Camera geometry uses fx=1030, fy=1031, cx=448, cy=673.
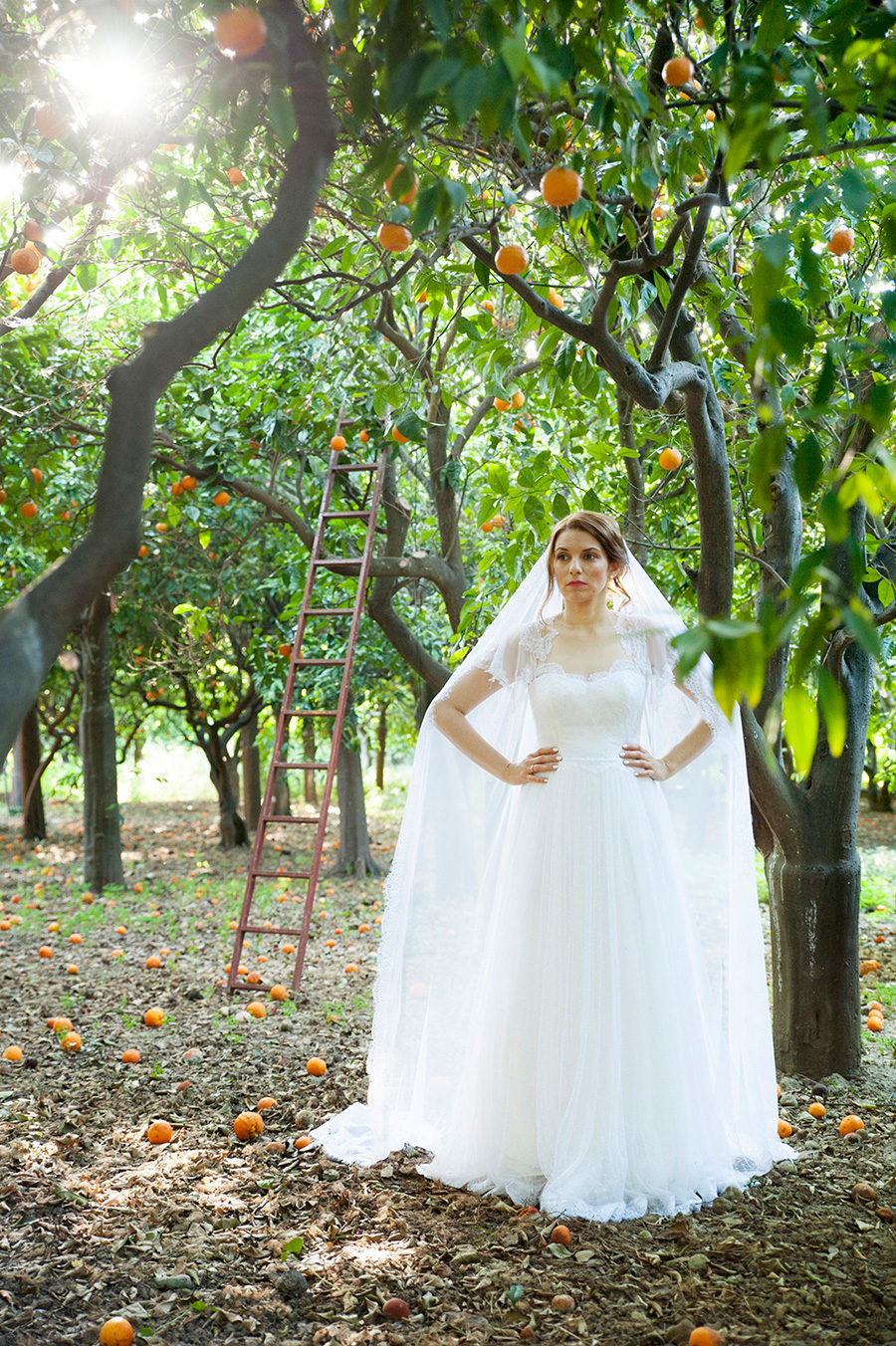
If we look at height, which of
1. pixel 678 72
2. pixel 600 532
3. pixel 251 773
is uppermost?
pixel 678 72

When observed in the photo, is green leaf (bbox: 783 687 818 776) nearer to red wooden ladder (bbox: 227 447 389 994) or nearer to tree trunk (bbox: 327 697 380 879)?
red wooden ladder (bbox: 227 447 389 994)

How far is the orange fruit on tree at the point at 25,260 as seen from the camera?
3.42 m

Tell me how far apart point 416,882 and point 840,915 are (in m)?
1.67

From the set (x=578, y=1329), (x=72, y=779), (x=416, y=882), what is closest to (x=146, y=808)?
(x=72, y=779)

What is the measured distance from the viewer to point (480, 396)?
606 centimetres

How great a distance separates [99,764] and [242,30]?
25.6 ft

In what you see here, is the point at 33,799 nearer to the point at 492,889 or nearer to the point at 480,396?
the point at 480,396

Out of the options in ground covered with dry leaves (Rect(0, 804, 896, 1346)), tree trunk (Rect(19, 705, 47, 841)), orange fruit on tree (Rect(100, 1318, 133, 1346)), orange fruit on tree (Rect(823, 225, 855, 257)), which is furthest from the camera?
tree trunk (Rect(19, 705, 47, 841))

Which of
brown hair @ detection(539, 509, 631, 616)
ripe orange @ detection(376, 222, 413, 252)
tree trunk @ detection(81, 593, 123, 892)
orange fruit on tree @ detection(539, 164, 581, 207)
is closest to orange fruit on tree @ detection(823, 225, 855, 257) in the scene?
brown hair @ detection(539, 509, 631, 616)

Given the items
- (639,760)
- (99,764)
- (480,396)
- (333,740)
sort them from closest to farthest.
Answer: (639,760) → (480,396) → (333,740) → (99,764)

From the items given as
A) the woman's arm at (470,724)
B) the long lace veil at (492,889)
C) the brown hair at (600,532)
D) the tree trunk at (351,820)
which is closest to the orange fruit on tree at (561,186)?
the brown hair at (600,532)

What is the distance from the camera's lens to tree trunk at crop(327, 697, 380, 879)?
10.4 meters

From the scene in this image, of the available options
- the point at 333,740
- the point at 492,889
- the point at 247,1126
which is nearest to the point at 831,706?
the point at 492,889

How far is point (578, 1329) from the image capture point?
2.38 meters
